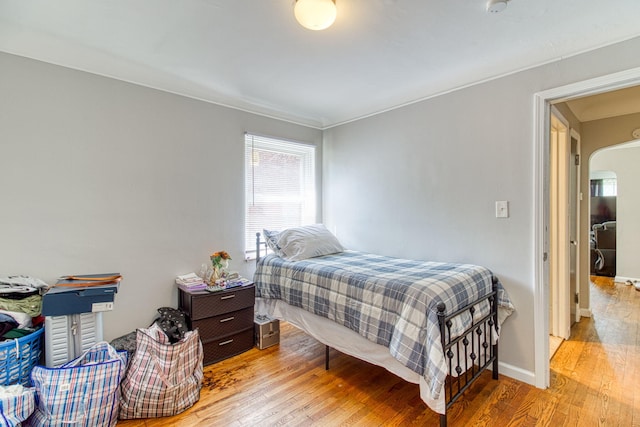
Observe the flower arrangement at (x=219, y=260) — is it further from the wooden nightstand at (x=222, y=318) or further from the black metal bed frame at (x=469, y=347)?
the black metal bed frame at (x=469, y=347)

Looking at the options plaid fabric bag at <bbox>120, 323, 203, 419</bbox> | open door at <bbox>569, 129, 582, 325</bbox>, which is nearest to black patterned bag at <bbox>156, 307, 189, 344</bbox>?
plaid fabric bag at <bbox>120, 323, 203, 419</bbox>

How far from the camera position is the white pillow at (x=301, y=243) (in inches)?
111

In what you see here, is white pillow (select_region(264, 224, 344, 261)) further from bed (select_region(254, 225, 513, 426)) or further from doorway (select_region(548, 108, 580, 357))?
doorway (select_region(548, 108, 580, 357))

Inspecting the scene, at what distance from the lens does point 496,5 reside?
1583 millimetres

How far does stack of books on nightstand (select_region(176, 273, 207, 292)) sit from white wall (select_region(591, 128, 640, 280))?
6045mm

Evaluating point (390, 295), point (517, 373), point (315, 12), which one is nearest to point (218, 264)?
point (390, 295)

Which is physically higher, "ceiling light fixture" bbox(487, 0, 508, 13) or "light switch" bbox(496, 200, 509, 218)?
"ceiling light fixture" bbox(487, 0, 508, 13)

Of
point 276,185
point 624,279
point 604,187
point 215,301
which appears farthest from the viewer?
point 604,187

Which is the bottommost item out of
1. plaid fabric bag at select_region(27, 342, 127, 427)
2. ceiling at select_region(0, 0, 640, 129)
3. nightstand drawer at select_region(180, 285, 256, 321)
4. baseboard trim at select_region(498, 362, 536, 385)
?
baseboard trim at select_region(498, 362, 536, 385)

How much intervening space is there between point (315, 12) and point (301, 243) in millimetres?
1869

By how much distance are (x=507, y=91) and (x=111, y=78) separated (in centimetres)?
290

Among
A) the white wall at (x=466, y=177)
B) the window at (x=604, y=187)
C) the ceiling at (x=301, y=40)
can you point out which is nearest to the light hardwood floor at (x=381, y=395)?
the white wall at (x=466, y=177)

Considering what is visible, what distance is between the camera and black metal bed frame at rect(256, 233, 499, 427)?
172cm

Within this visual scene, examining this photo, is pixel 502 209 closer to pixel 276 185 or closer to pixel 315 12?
pixel 315 12
